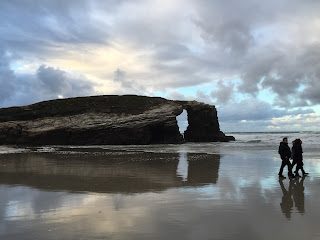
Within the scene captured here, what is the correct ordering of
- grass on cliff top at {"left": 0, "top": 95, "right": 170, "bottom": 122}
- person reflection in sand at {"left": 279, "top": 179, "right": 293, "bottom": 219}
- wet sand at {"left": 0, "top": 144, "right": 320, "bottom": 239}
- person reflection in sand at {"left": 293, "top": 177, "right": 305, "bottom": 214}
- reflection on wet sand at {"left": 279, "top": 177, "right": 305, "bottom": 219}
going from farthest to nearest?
grass on cliff top at {"left": 0, "top": 95, "right": 170, "bottom": 122}
person reflection in sand at {"left": 293, "top": 177, "right": 305, "bottom": 214}
reflection on wet sand at {"left": 279, "top": 177, "right": 305, "bottom": 219}
person reflection in sand at {"left": 279, "top": 179, "right": 293, "bottom": 219}
wet sand at {"left": 0, "top": 144, "right": 320, "bottom": 239}

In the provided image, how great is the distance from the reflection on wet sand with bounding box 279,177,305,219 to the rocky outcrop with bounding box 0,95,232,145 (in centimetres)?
3075

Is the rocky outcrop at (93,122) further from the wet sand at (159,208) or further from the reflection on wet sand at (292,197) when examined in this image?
the reflection on wet sand at (292,197)

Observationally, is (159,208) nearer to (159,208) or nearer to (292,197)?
(159,208)

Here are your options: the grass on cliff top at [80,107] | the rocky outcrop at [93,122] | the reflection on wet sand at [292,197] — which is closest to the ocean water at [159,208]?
the reflection on wet sand at [292,197]

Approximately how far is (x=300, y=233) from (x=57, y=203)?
202 inches

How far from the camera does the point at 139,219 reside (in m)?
5.19

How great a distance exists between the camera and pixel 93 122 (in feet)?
129

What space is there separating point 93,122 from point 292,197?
1368 inches

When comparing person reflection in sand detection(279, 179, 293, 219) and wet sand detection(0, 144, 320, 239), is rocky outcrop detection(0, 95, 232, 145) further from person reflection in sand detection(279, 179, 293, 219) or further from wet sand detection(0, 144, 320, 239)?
person reflection in sand detection(279, 179, 293, 219)

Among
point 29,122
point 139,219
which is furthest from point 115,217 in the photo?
point 29,122

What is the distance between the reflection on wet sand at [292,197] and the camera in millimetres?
5871

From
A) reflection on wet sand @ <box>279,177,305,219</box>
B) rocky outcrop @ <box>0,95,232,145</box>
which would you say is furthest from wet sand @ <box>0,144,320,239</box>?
rocky outcrop @ <box>0,95,232,145</box>

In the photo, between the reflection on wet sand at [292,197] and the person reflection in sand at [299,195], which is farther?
the person reflection in sand at [299,195]

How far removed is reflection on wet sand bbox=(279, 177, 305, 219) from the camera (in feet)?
19.3
